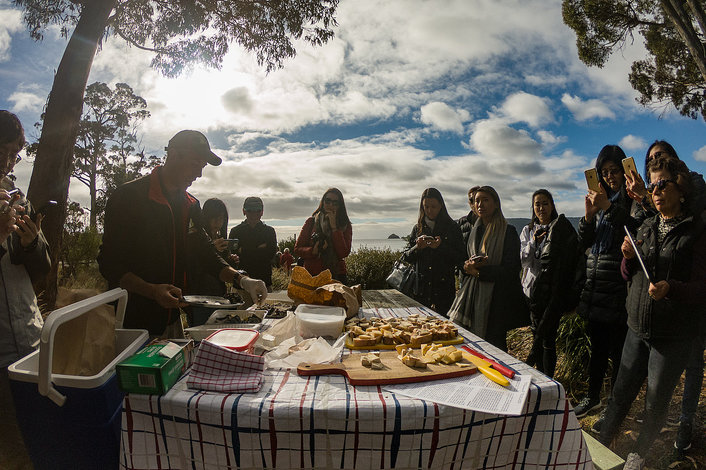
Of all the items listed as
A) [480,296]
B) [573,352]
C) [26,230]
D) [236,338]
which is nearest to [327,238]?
[480,296]

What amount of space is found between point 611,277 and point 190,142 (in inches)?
133

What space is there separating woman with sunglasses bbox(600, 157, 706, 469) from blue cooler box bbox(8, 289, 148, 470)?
2.83 m

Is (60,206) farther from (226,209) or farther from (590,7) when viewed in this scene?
(590,7)

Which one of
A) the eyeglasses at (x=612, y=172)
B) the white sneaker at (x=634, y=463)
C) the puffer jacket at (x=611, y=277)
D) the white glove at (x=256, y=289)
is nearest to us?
the white sneaker at (x=634, y=463)

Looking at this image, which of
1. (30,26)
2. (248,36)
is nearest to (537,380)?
(248,36)

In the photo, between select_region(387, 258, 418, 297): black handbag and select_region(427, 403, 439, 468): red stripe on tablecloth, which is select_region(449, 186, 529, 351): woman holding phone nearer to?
select_region(387, 258, 418, 297): black handbag

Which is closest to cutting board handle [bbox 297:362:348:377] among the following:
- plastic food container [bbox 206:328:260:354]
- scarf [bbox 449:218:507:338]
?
plastic food container [bbox 206:328:260:354]

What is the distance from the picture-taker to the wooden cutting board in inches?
53.7

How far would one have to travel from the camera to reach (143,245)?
2.20 metres

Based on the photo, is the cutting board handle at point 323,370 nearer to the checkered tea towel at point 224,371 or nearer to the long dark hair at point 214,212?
the checkered tea towel at point 224,371

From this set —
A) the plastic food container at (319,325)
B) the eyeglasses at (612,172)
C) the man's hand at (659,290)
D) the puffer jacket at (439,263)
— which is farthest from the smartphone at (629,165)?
the plastic food container at (319,325)

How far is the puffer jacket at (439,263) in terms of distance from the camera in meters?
4.00

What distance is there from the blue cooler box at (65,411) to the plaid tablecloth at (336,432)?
7 cm

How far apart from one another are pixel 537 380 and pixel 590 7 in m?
10.0
